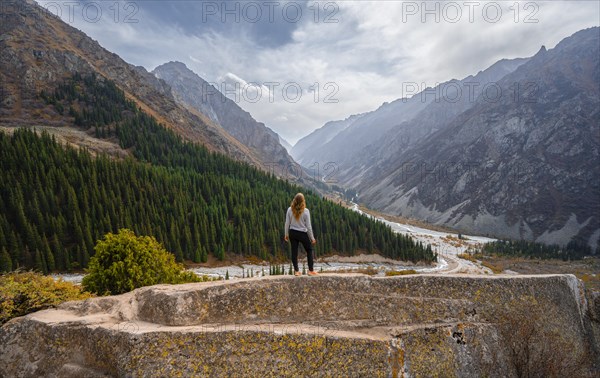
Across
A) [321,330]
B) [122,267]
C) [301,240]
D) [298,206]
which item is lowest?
[122,267]

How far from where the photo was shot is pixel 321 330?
8336 mm

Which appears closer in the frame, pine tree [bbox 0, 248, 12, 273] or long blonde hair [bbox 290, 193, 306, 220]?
long blonde hair [bbox 290, 193, 306, 220]

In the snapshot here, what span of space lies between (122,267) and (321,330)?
1819cm

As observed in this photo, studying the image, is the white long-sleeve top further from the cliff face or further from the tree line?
the tree line

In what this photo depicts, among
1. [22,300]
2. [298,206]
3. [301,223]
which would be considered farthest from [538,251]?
[22,300]

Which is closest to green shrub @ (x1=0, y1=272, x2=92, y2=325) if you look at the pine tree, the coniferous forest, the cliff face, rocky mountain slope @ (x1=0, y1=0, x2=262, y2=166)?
the cliff face

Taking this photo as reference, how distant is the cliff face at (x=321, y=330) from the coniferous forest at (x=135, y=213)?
189 feet

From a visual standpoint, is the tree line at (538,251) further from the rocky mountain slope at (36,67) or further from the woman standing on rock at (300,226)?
the rocky mountain slope at (36,67)

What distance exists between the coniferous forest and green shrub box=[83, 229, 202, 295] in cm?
4211

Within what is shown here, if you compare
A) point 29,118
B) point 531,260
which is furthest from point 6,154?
point 531,260

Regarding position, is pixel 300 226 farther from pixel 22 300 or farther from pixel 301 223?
pixel 22 300

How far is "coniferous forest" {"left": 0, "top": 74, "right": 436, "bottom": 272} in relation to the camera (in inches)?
2203

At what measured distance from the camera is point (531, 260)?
10938cm

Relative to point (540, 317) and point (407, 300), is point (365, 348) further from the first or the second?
point (540, 317)
